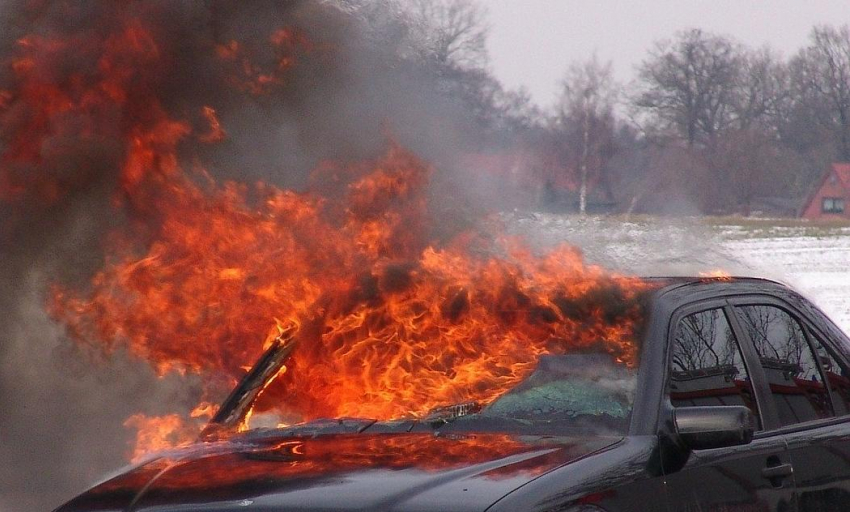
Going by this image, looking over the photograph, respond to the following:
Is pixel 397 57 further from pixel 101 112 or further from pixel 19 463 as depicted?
pixel 19 463

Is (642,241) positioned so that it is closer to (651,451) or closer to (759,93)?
(651,451)

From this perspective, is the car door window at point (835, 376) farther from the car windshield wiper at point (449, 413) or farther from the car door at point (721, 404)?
the car windshield wiper at point (449, 413)

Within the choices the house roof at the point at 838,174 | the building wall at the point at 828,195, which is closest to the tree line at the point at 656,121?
the house roof at the point at 838,174

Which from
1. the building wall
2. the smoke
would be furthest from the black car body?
the building wall

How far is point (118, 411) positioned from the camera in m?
10.2

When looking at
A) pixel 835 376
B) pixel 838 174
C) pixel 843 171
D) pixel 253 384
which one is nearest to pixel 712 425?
Result: pixel 835 376

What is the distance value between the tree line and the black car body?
3.77 metres

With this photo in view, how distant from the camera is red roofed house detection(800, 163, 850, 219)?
137ft

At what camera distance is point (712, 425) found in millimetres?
4102

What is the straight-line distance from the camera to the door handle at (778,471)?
4680 millimetres

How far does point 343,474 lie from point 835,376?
263 centimetres

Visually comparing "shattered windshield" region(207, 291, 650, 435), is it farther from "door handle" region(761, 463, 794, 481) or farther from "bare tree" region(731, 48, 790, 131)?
"bare tree" region(731, 48, 790, 131)

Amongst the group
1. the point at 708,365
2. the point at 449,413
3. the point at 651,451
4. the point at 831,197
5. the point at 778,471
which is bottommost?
the point at 778,471

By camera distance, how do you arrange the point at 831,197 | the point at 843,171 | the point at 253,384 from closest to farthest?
the point at 253,384
the point at 843,171
the point at 831,197
